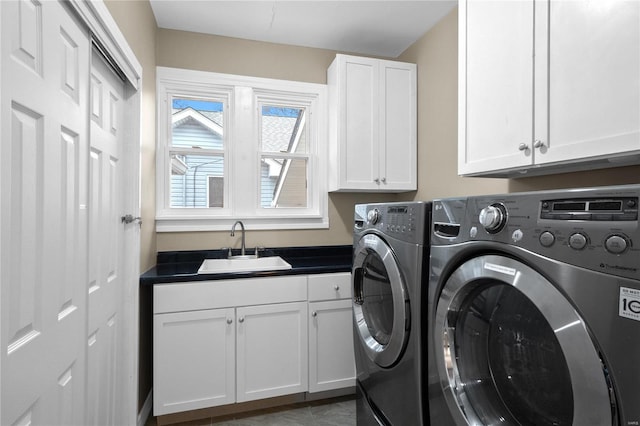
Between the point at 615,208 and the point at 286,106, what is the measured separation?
2451 millimetres

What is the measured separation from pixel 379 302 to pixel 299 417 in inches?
43.4

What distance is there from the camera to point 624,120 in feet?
3.40

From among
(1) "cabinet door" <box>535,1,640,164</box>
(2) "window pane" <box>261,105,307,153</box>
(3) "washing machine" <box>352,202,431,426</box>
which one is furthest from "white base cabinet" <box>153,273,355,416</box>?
(1) "cabinet door" <box>535,1,640,164</box>

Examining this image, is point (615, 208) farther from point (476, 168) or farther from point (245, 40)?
point (245, 40)

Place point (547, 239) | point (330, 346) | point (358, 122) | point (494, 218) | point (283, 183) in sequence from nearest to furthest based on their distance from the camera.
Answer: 1. point (547, 239)
2. point (494, 218)
3. point (330, 346)
4. point (358, 122)
5. point (283, 183)

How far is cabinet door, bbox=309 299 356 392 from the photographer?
2.18m

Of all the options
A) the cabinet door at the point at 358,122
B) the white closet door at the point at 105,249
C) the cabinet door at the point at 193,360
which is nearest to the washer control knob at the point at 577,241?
the white closet door at the point at 105,249

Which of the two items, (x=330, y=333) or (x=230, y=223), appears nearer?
(x=330, y=333)

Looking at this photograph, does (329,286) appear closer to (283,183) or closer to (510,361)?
(283,183)

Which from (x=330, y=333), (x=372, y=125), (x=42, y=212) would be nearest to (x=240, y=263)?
(x=330, y=333)

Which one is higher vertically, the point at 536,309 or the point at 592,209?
the point at 592,209

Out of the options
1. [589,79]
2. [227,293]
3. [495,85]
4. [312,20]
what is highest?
[312,20]

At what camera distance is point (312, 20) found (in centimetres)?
235

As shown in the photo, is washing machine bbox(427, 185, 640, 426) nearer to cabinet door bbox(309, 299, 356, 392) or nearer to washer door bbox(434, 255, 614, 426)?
washer door bbox(434, 255, 614, 426)
